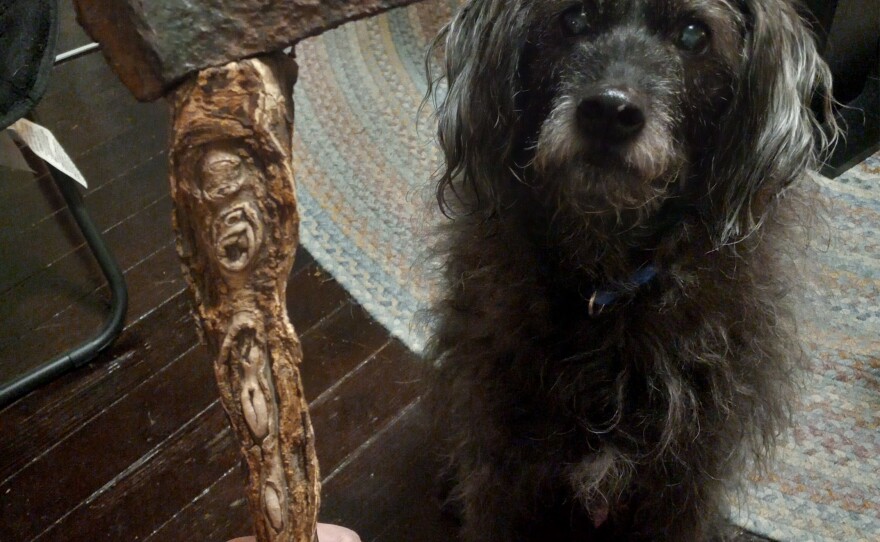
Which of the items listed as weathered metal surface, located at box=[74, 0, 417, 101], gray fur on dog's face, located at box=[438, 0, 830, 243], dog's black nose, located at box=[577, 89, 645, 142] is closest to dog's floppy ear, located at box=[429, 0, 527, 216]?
gray fur on dog's face, located at box=[438, 0, 830, 243]

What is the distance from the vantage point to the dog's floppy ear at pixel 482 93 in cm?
→ 90

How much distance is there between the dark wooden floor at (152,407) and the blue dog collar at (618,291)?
55 centimetres

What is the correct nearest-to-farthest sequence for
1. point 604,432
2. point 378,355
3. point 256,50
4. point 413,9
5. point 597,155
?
point 256,50
point 597,155
point 604,432
point 378,355
point 413,9

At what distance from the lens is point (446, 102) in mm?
944

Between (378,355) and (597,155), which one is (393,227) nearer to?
(378,355)

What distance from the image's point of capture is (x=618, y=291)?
0.91m

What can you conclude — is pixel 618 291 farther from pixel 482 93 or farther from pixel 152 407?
pixel 152 407

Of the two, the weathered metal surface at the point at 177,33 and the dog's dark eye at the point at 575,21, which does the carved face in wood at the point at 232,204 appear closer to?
the weathered metal surface at the point at 177,33

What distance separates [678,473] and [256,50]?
711 mm

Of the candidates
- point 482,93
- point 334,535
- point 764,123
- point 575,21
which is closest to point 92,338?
point 334,535

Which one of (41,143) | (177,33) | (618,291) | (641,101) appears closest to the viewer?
(177,33)

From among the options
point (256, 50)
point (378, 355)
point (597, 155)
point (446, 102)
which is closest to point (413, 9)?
point (378, 355)

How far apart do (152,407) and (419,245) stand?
56 cm

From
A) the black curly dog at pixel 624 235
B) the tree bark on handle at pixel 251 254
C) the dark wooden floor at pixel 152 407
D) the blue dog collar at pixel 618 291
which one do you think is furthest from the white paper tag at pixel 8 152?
the blue dog collar at pixel 618 291
